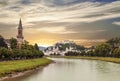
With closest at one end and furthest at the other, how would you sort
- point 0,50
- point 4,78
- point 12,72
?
point 4,78
point 12,72
point 0,50

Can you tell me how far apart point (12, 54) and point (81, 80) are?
55.9 m

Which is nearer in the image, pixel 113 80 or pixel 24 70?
pixel 113 80

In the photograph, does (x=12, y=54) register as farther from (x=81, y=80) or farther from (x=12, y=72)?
(x=81, y=80)

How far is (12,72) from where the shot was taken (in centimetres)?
6297

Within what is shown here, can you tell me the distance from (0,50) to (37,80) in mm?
43226

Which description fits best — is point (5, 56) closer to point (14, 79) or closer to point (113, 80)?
point (14, 79)

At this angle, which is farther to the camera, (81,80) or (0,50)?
(0,50)

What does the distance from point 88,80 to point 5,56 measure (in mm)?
50127

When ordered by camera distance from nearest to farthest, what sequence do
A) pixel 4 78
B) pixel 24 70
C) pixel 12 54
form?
pixel 4 78 < pixel 24 70 < pixel 12 54

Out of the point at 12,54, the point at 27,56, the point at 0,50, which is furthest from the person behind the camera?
the point at 27,56

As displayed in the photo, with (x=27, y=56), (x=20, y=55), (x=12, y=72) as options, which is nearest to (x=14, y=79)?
(x=12, y=72)

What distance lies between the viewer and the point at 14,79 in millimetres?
56875

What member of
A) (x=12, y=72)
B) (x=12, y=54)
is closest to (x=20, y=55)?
(x=12, y=54)

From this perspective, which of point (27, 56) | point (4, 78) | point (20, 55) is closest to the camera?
point (4, 78)
